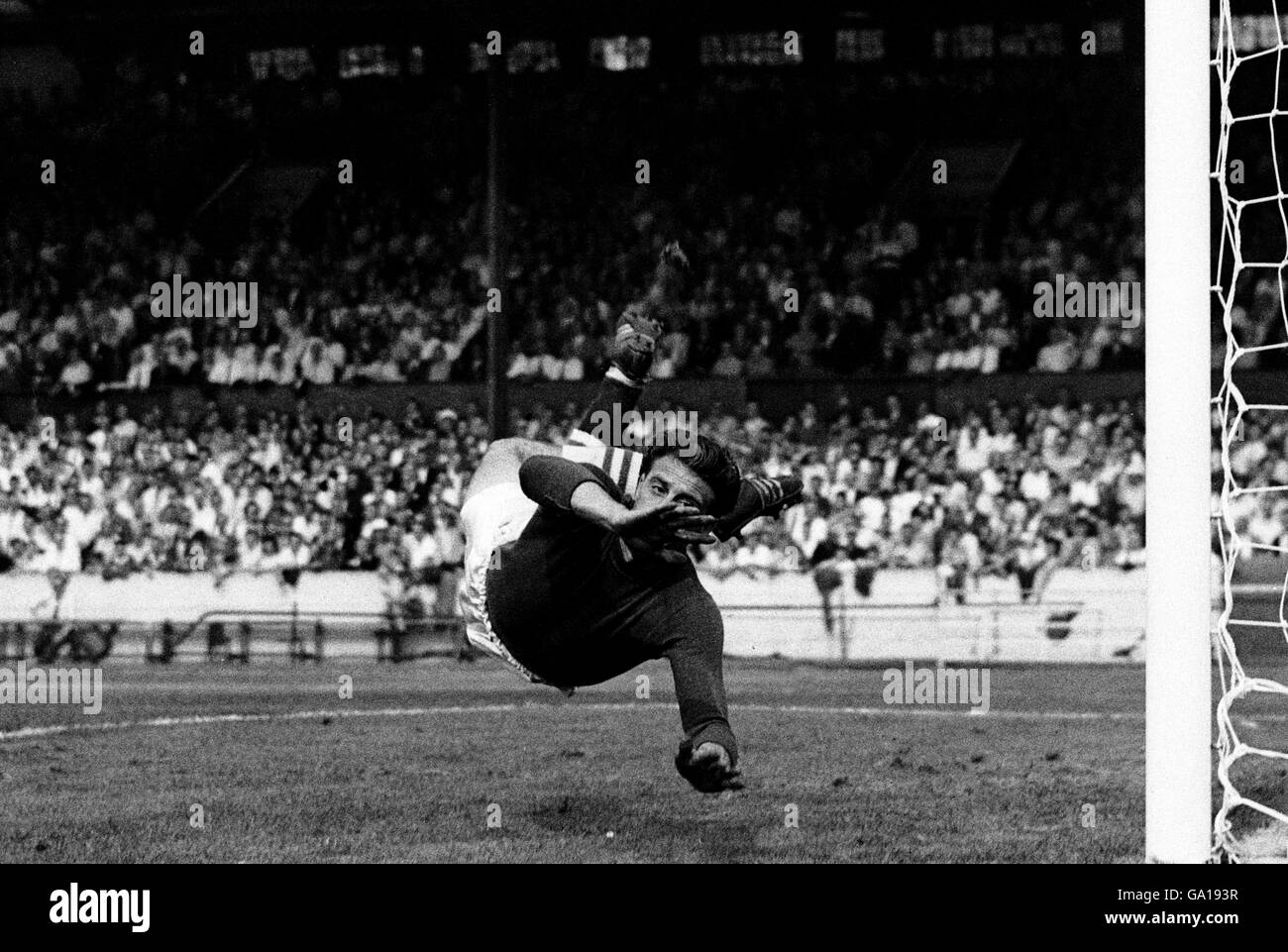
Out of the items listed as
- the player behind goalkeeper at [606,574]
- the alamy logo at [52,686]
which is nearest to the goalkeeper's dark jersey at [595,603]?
the player behind goalkeeper at [606,574]

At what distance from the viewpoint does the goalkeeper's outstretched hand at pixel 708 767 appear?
219 inches

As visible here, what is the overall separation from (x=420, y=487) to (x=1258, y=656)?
8.61 meters

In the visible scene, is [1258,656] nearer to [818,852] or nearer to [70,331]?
[818,852]

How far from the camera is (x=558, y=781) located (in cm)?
868

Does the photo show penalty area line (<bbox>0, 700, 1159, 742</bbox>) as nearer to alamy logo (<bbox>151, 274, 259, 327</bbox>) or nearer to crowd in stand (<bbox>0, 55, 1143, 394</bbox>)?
crowd in stand (<bbox>0, 55, 1143, 394</bbox>)

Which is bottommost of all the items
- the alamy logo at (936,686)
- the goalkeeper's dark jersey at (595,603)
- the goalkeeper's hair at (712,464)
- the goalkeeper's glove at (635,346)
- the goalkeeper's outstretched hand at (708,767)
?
the alamy logo at (936,686)

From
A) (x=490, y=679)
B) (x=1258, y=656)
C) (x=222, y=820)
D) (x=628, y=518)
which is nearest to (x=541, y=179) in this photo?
(x=490, y=679)

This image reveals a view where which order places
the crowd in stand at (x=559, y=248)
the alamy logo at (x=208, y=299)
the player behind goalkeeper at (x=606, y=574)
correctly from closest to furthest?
the player behind goalkeeper at (x=606, y=574) < the crowd in stand at (x=559, y=248) < the alamy logo at (x=208, y=299)

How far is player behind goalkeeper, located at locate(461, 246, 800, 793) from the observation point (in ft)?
18.4

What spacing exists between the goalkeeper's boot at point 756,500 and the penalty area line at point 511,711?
606 cm

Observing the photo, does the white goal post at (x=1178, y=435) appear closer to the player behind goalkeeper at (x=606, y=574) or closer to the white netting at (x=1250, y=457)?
the white netting at (x=1250, y=457)
